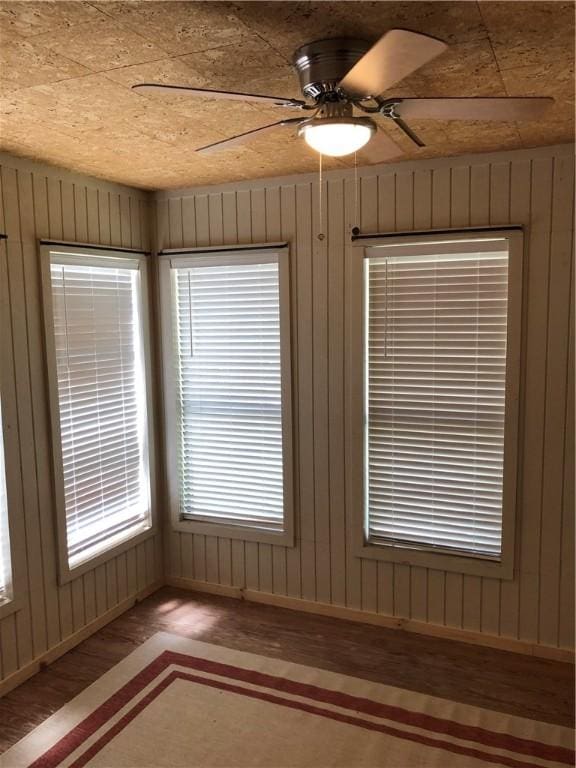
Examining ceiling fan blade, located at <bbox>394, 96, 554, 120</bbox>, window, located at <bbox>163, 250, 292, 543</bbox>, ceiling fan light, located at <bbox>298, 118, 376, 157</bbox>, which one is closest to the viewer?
ceiling fan blade, located at <bbox>394, 96, 554, 120</bbox>

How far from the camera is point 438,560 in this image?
361cm

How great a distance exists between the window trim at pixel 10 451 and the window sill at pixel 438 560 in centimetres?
192

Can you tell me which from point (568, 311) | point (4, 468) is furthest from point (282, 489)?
point (568, 311)

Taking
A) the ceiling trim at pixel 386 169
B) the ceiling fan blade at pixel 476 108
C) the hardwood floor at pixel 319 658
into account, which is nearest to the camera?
the ceiling fan blade at pixel 476 108

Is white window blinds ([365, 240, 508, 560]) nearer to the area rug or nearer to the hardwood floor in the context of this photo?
the hardwood floor

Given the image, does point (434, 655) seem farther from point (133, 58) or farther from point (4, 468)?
point (133, 58)

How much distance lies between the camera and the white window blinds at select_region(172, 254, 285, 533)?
3938 mm

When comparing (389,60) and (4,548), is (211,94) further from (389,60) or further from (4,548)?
(4,548)

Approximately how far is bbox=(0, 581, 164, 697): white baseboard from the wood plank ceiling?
267 cm

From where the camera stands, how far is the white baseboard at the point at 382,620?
11.4 feet

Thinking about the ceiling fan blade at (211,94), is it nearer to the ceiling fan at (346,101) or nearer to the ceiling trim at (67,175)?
the ceiling fan at (346,101)

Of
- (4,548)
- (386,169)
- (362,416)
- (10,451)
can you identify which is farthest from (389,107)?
(4,548)

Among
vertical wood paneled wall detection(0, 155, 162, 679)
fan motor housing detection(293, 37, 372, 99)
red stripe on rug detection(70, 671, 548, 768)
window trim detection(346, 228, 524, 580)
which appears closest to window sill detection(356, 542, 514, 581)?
window trim detection(346, 228, 524, 580)

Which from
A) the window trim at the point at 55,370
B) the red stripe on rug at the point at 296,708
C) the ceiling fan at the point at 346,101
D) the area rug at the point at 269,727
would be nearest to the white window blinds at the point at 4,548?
the window trim at the point at 55,370
